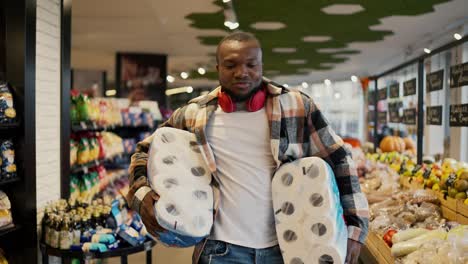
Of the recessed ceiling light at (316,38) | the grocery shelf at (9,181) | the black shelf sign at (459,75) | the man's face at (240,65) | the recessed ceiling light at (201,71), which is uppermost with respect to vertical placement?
the recessed ceiling light at (201,71)

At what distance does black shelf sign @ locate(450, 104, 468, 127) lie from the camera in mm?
3174

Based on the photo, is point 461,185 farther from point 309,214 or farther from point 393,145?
point 393,145

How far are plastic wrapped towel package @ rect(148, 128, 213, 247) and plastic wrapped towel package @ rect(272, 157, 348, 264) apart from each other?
279mm

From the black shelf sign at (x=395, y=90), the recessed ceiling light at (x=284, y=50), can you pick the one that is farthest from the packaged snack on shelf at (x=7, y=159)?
the recessed ceiling light at (x=284, y=50)

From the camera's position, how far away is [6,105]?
281 centimetres

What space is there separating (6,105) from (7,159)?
1.11 feet

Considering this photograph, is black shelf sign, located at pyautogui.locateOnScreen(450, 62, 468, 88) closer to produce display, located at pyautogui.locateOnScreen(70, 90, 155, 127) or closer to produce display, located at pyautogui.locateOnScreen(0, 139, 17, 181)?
produce display, located at pyautogui.locateOnScreen(0, 139, 17, 181)

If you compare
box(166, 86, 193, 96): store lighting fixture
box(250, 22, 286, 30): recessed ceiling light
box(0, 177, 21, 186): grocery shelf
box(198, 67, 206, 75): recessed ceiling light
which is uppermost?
box(166, 86, 193, 96): store lighting fixture

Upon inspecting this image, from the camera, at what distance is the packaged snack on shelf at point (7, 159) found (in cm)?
282

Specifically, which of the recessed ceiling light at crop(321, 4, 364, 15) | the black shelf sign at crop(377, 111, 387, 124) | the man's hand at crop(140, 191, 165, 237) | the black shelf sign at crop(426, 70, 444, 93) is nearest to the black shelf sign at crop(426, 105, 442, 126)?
the black shelf sign at crop(426, 70, 444, 93)

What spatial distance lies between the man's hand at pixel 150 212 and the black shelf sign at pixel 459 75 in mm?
2378

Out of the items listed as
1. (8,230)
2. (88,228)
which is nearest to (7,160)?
(8,230)

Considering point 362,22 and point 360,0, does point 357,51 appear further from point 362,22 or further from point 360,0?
point 360,0

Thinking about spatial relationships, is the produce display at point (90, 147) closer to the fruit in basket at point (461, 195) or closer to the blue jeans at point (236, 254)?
the blue jeans at point (236, 254)
